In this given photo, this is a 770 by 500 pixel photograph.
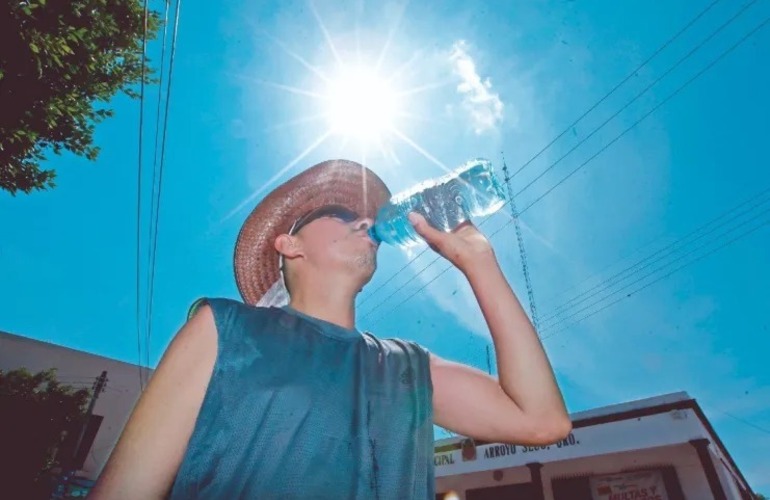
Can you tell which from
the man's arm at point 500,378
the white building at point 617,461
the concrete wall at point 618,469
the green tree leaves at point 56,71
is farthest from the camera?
the concrete wall at point 618,469

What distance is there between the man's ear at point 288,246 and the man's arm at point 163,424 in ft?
2.70

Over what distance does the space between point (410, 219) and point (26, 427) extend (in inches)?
929

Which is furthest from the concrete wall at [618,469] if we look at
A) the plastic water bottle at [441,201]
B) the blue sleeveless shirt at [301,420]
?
the blue sleeveless shirt at [301,420]

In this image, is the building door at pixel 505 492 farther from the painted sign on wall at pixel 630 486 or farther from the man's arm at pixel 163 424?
the man's arm at pixel 163 424

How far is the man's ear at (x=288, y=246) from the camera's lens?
6.72 ft

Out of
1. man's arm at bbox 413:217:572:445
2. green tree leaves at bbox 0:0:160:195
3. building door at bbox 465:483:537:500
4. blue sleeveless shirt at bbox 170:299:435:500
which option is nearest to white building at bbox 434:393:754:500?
building door at bbox 465:483:537:500

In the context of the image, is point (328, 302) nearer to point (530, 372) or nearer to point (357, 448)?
point (357, 448)

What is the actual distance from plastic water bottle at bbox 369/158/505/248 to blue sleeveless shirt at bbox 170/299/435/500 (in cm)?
83

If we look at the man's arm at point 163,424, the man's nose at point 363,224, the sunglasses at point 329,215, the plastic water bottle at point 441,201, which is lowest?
the man's arm at point 163,424

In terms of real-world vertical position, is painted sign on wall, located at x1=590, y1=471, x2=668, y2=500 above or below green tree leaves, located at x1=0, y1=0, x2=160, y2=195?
below

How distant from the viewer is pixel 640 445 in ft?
36.1

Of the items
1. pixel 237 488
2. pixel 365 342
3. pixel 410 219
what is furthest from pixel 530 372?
pixel 237 488

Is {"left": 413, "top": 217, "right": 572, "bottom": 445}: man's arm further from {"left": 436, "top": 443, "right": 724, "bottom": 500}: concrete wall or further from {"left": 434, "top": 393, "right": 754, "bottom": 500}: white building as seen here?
{"left": 436, "top": 443, "right": 724, "bottom": 500}: concrete wall

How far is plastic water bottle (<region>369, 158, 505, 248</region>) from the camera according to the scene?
2.42 m
